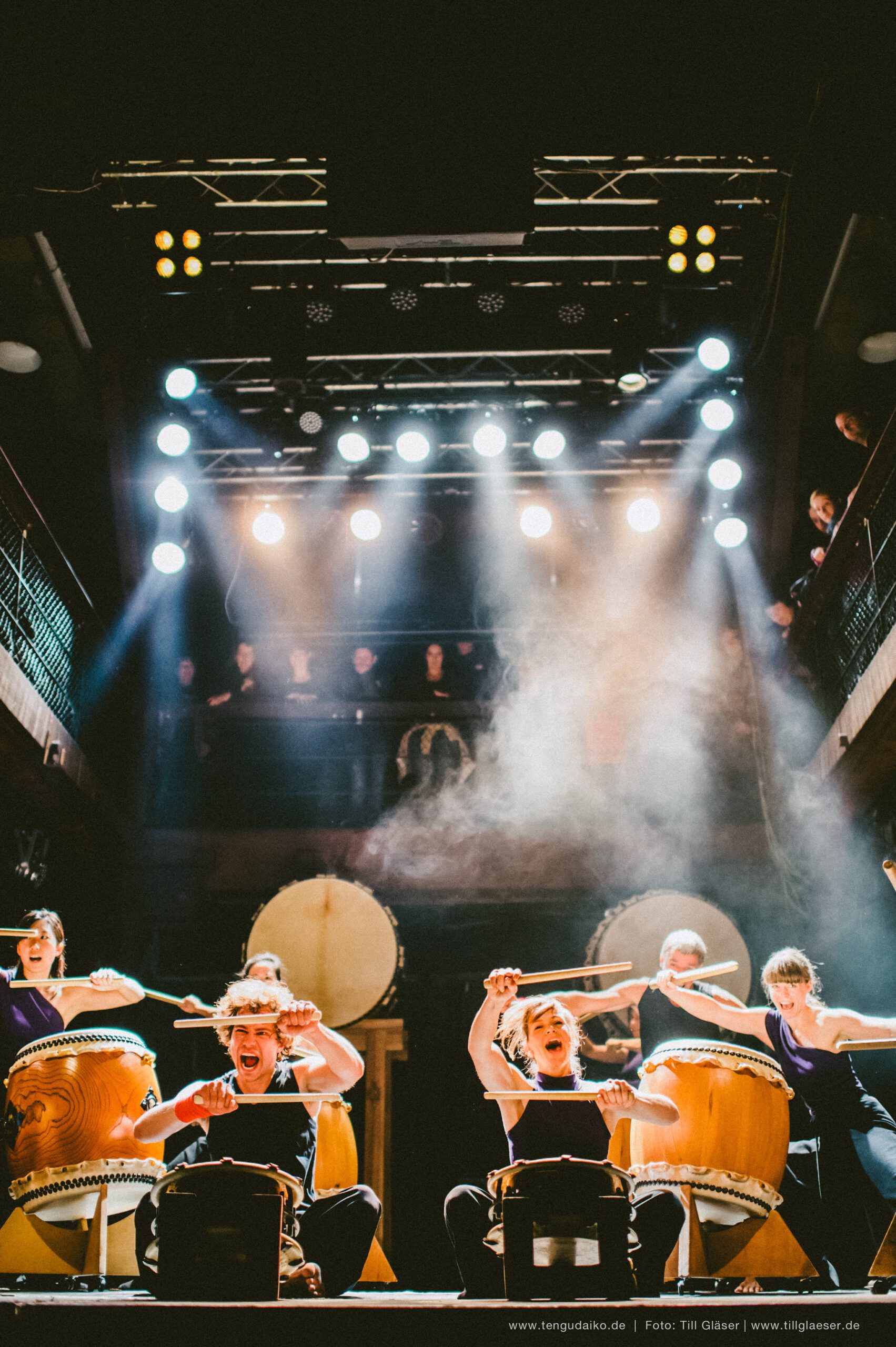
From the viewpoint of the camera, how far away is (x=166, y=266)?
5.70 meters

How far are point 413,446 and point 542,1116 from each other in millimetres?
4694

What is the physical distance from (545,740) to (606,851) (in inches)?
37.3

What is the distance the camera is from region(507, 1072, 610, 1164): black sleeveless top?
286cm

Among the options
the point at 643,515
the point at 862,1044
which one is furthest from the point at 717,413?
the point at 862,1044

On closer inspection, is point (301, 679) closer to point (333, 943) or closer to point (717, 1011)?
point (333, 943)

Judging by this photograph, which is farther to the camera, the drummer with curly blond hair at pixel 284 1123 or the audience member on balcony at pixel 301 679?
the audience member on balcony at pixel 301 679

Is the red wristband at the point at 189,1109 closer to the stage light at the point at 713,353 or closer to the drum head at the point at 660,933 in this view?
the drum head at the point at 660,933

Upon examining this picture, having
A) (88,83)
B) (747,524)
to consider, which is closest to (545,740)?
(747,524)

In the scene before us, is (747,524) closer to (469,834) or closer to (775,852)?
(775,852)

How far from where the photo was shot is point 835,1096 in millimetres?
3490

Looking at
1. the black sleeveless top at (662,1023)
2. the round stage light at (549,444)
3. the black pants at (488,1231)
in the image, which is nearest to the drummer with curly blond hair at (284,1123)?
the black pants at (488,1231)

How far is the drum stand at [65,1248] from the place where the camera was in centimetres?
327

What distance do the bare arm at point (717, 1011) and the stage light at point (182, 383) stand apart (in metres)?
4.66

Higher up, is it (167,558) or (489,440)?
(489,440)
